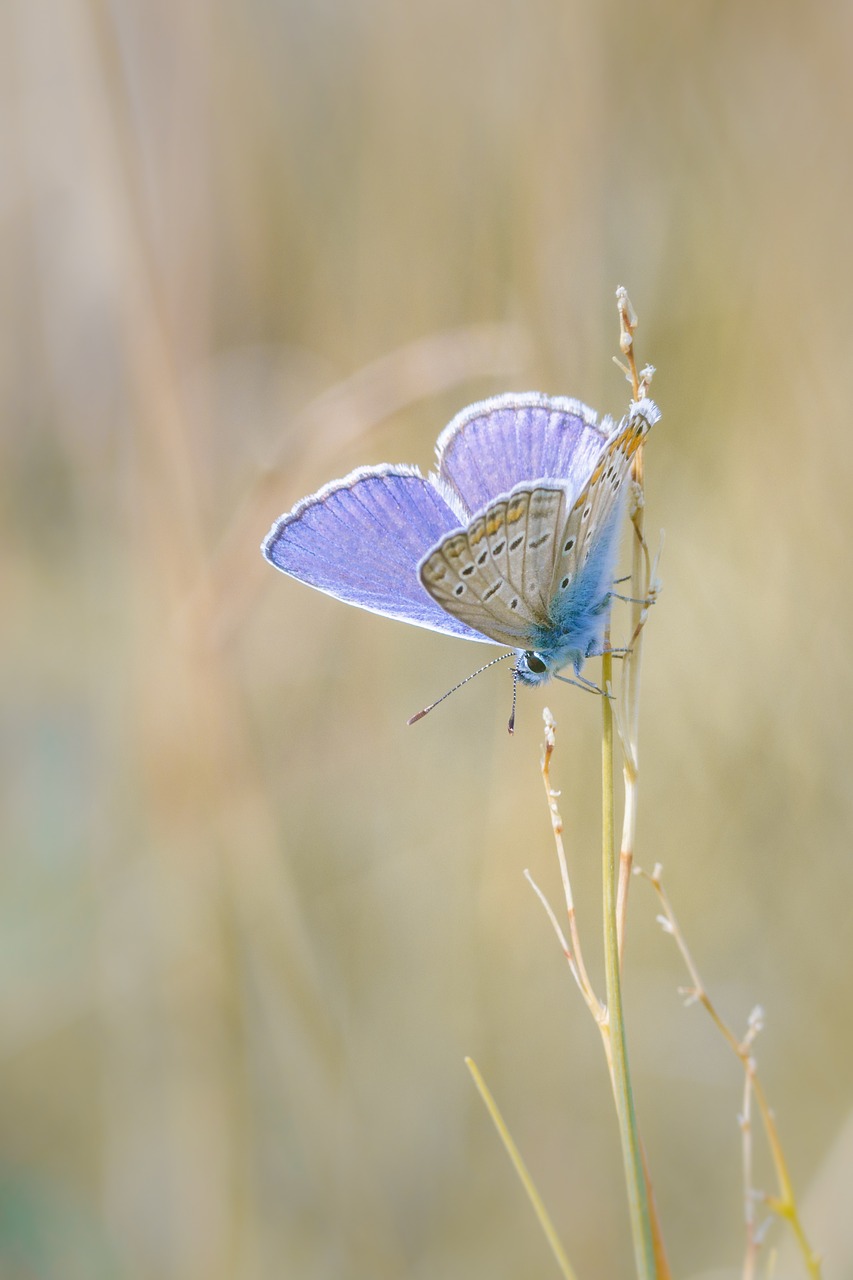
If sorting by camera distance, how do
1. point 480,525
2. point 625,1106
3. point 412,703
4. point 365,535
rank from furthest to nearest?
point 412,703 < point 365,535 < point 480,525 < point 625,1106

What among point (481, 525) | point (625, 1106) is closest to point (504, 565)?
point (481, 525)

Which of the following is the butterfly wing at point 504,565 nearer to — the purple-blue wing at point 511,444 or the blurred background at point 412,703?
the purple-blue wing at point 511,444

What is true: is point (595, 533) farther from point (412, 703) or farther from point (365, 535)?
point (412, 703)

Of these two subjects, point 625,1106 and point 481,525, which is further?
point 481,525

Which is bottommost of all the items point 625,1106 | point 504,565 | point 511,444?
point 625,1106

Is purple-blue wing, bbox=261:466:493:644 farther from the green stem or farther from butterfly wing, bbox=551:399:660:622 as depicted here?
the green stem

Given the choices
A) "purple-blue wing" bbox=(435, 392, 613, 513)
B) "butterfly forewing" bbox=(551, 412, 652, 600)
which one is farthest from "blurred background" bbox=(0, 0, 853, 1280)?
"butterfly forewing" bbox=(551, 412, 652, 600)
